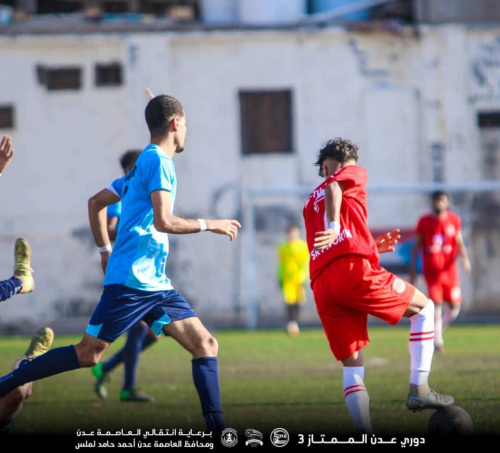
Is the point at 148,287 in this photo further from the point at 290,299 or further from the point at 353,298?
the point at 290,299

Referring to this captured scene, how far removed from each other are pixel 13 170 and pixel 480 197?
11.7m

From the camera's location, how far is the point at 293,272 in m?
19.2

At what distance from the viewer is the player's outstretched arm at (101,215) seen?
6.16m

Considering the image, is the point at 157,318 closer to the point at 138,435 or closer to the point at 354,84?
the point at 138,435

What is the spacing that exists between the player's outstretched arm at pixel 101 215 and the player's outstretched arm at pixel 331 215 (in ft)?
4.37

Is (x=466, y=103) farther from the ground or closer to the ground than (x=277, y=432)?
farther from the ground

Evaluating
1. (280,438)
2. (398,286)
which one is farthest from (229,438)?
(398,286)

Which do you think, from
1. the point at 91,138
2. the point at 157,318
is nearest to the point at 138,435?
the point at 157,318

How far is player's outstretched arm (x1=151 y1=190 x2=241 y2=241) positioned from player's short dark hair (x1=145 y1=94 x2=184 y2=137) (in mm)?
523

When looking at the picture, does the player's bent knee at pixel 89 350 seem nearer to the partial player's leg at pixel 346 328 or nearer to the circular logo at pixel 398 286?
the partial player's leg at pixel 346 328

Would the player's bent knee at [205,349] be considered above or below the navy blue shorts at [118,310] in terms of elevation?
below

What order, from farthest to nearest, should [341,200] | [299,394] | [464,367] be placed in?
[464,367] < [299,394] < [341,200]

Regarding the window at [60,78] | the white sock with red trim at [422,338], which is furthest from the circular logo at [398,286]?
the window at [60,78]

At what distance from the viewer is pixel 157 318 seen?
5.89 meters
